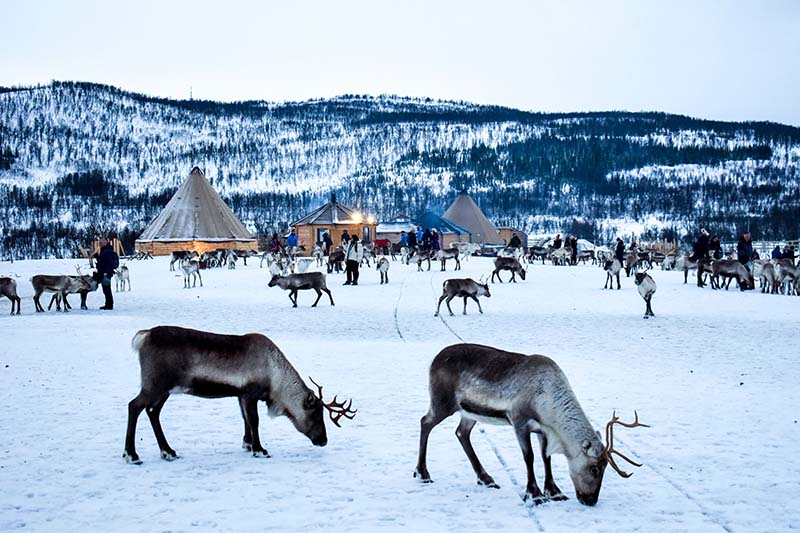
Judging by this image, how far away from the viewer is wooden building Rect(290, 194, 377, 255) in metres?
50.7

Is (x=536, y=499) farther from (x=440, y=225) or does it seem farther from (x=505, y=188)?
(x=505, y=188)

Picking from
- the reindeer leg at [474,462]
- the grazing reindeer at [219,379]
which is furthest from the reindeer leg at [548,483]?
the grazing reindeer at [219,379]

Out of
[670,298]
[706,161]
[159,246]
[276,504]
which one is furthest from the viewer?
[706,161]

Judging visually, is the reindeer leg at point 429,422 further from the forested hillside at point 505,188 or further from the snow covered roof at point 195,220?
the forested hillside at point 505,188

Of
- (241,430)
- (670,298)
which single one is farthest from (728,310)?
(241,430)

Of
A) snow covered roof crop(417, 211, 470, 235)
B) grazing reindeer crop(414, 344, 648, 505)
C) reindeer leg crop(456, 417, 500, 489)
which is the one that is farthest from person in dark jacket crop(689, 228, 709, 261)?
snow covered roof crop(417, 211, 470, 235)

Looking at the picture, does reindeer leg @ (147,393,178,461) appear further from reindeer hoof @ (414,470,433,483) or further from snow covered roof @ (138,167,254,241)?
snow covered roof @ (138,167,254,241)

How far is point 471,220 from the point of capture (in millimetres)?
61062

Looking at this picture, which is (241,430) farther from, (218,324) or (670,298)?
(670,298)

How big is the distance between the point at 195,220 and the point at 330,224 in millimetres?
9653

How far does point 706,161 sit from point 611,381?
19829cm

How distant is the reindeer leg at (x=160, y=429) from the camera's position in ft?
17.9

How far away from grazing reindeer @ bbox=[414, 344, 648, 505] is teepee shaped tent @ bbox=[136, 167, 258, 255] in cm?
4388

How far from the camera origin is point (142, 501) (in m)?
4.64
